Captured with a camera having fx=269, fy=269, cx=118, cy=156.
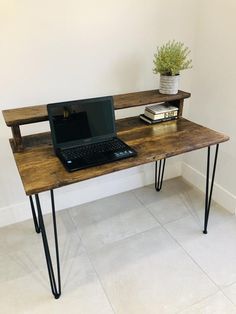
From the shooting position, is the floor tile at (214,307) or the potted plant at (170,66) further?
the potted plant at (170,66)

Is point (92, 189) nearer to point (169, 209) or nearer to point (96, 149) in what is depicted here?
point (169, 209)

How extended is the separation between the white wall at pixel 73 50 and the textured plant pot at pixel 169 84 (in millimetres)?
271

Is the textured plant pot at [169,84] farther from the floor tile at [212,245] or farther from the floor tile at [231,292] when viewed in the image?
the floor tile at [231,292]

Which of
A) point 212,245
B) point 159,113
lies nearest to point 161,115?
point 159,113

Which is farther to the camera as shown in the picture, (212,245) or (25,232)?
(25,232)

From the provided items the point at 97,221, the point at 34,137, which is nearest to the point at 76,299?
the point at 97,221

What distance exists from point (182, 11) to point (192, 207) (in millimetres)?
1533

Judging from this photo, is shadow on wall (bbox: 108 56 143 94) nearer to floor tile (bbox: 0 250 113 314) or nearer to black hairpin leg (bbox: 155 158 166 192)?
black hairpin leg (bbox: 155 158 166 192)

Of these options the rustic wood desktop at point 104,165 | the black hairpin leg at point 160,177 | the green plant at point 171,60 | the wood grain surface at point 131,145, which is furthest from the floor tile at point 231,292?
the green plant at point 171,60

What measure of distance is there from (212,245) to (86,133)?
3.76 feet

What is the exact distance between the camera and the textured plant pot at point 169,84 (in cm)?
183

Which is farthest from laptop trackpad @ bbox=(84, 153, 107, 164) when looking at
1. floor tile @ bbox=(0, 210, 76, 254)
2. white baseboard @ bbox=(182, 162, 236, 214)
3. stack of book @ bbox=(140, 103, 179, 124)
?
white baseboard @ bbox=(182, 162, 236, 214)

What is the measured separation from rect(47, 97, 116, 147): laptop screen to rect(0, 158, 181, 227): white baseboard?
0.76 meters

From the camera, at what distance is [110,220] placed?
211cm
